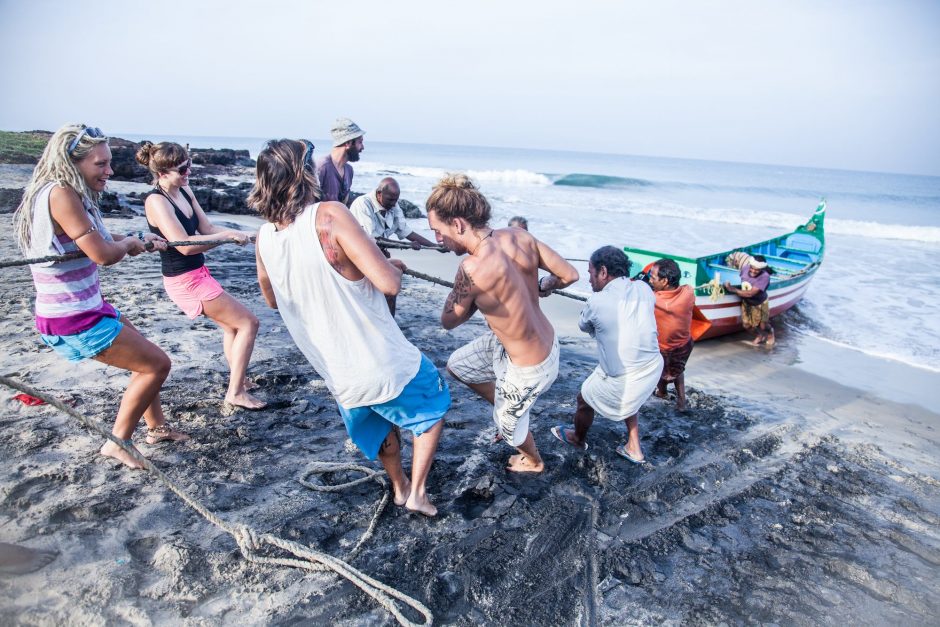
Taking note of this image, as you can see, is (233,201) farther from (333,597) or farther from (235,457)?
(333,597)

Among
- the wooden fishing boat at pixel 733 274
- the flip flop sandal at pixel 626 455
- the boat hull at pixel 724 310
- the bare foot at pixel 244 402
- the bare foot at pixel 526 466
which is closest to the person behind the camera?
the bare foot at pixel 526 466

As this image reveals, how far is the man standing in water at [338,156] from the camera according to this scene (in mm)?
5180

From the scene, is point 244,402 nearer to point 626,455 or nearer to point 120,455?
point 120,455

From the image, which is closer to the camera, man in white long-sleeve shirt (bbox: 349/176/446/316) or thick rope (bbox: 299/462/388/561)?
thick rope (bbox: 299/462/388/561)

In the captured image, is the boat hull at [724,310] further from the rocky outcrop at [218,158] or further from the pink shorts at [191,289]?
the rocky outcrop at [218,158]

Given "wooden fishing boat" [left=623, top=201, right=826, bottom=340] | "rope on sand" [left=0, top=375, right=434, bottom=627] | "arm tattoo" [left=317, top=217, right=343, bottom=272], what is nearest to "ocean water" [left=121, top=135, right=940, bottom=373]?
"wooden fishing boat" [left=623, top=201, right=826, bottom=340]

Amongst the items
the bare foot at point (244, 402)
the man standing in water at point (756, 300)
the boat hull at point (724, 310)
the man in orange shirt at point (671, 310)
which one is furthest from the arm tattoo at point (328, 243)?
the man standing in water at point (756, 300)

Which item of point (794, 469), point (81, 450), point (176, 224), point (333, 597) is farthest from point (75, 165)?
point (794, 469)

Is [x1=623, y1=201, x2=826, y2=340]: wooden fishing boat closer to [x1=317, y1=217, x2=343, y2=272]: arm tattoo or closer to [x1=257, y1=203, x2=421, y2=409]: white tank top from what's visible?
[x1=257, y1=203, x2=421, y2=409]: white tank top

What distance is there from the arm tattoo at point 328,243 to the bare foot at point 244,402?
2343 millimetres

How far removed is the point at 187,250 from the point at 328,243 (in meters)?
2.00

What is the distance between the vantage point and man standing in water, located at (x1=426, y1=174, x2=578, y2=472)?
2.71m

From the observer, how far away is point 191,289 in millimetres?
3695

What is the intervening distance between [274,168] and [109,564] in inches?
80.8
